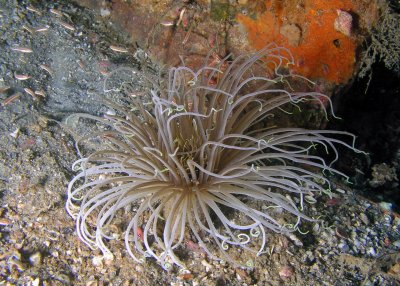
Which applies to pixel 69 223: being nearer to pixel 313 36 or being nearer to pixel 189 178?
pixel 189 178

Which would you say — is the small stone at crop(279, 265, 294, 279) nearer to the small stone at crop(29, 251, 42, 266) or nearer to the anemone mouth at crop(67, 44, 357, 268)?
the anemone mouth at crop(67, 44, 357, 268)

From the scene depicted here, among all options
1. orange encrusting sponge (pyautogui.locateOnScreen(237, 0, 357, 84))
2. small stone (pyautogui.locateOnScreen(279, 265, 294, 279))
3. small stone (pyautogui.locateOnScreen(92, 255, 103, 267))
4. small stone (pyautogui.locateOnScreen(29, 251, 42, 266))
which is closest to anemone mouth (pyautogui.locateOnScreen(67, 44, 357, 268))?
small stone (pyautogui.locateOnScreen(92, 255, 103, 267))

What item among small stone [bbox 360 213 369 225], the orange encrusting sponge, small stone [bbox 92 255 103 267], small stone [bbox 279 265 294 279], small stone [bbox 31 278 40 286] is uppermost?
the orange encrusting sponge

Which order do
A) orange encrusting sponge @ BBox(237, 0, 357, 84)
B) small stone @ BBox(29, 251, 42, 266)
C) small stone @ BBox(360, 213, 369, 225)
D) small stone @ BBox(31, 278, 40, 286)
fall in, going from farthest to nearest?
orange encrusting sponge @ BBox(237, 0, 357, 84) → small stone @ BBox(360, 213, 369, 225) → small stone @ BBox(29, 251, 42, 266) → small stone @ BBox(31, 278, 40, 286)

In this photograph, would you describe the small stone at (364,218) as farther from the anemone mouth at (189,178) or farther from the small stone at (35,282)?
the small stone at (35,282)

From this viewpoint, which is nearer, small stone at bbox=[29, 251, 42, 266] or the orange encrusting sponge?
small stone at bbox=[29, 251, 42, 266]

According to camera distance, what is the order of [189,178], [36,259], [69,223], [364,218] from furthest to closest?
1. [364,218]
2. [69,223]
3. [189,178]
4. [36,259]

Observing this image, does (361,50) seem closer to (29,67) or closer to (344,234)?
(344,234)

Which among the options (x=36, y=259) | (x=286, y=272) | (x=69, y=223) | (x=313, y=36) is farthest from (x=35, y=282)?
(x=313, y=36)
